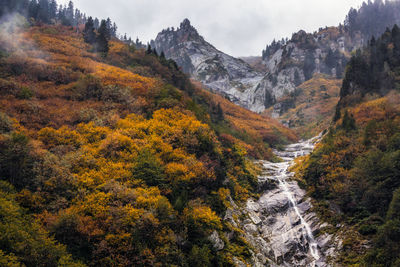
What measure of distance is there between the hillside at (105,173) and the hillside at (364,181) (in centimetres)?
1263

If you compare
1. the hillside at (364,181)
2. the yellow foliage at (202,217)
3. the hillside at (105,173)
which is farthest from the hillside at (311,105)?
the yellow foliage at (202,217)

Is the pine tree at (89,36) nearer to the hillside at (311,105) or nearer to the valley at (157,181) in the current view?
the valley at (157,181)

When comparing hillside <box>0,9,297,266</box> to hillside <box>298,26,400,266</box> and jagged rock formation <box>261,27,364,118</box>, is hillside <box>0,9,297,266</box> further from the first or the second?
jagged rock formation <box>261,27,364,118</box>

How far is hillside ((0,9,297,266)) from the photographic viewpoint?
57.8 ft

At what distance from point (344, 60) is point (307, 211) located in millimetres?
155418

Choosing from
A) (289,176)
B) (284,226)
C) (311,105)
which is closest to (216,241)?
(284,226)

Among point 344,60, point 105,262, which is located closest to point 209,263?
point 105,262

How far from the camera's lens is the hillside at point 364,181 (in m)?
27.6

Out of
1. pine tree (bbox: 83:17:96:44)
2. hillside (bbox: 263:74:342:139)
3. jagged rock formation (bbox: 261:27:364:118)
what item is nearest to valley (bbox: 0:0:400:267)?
pine tree (bbox: 83:17:96:44)

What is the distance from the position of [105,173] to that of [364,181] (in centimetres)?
3361

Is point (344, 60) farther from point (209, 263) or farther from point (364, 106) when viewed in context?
point (209, 263)

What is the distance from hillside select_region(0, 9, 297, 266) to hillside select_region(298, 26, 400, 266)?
497 inches

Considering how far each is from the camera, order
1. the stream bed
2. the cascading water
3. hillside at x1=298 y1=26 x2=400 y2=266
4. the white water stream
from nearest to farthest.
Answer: hillside at x1=298 y1=26 x2=400 y2=266 < the stream bed < the cascading water < the white water stream

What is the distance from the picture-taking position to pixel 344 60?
161875mm
